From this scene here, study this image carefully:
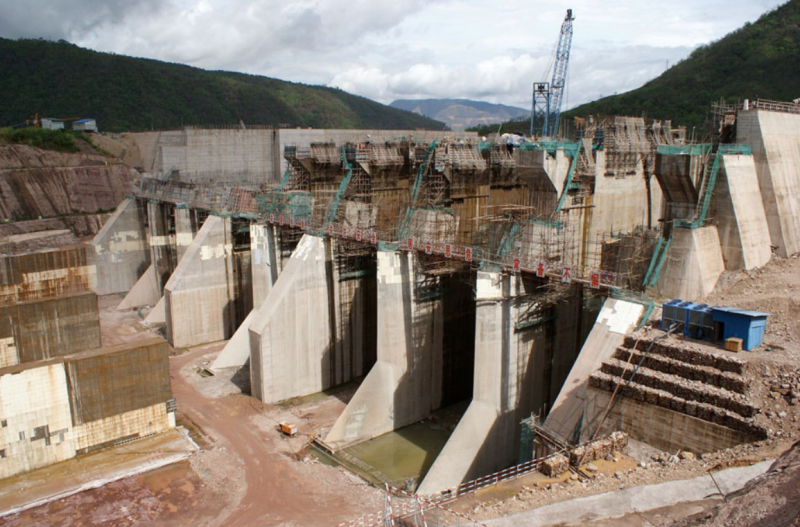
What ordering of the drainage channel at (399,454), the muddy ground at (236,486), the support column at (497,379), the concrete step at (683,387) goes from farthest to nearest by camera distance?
the drainage channel at (399,454) → the support column at (497,379) → the muddy ground at (236,486) → the concrete step at (683,387)

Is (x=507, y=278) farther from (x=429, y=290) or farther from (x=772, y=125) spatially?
(x=772, y=125)

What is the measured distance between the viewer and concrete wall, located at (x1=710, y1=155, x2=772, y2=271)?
858 inches

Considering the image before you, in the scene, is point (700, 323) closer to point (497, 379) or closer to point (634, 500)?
point (634, 500)

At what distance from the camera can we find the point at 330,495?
65.7 feet

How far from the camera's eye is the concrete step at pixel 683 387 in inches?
567

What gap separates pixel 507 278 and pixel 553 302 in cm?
198

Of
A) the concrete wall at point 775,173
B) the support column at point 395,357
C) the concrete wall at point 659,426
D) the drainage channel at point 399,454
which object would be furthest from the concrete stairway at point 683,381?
the concrete wall at point 775,173

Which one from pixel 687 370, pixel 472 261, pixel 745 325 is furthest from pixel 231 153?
pixel 745 325

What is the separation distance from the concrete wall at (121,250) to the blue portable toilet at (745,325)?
42.5m

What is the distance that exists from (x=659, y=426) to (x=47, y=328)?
2706cm

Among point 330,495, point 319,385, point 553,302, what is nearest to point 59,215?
point 319,385

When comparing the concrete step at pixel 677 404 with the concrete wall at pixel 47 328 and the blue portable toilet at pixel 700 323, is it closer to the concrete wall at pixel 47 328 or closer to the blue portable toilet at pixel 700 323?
the blue portable toilet at pixel 700 323

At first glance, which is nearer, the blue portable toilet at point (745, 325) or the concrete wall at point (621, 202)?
the blue portable toilet at point (745, 325)

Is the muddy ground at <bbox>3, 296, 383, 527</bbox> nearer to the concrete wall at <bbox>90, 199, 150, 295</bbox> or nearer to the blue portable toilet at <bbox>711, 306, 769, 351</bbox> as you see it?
the blue portable toilet at <bbox>711, 306, 769, 351</bbox>
